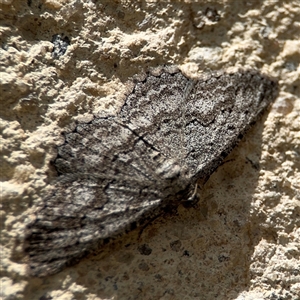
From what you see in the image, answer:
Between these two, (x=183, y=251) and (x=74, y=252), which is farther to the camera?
(x=183, y=251)

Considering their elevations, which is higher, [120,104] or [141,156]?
[120,104]

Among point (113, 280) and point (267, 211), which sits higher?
point (267, 211)

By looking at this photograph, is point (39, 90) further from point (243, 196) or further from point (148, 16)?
point (243, 196)

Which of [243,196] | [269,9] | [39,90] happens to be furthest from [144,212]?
[269,9]
